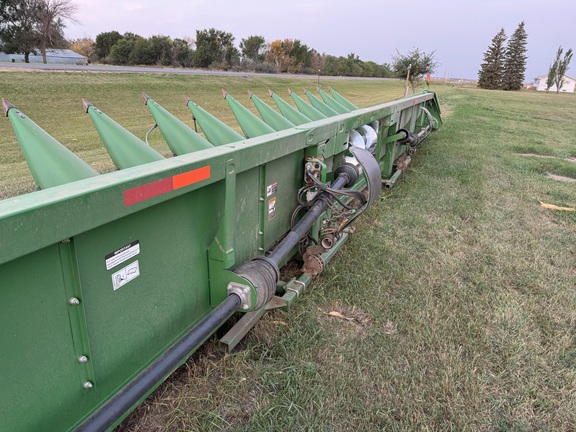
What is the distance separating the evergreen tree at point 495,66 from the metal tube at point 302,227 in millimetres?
59274

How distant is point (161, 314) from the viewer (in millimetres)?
1880

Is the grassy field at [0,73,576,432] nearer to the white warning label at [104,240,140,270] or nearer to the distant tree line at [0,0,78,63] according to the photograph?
the white warning label at [104,240,140,270]

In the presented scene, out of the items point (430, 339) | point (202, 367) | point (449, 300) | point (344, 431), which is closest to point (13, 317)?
point (202, 367)

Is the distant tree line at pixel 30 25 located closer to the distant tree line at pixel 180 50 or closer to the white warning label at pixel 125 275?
the distant tree line at pixel 180 50

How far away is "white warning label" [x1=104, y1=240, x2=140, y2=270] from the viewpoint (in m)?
1.54

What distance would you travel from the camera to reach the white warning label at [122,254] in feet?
5.05

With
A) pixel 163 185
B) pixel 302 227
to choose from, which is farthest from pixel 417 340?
pixel 163 185

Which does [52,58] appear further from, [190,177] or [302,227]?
[190,177]

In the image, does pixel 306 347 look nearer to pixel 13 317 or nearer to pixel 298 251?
pixel 298 251

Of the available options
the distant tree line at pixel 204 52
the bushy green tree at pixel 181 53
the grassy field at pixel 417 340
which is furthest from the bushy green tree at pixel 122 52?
the grassy field at pixel 417 340

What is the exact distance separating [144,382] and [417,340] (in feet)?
5.23

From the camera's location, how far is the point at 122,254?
1602 millimetres

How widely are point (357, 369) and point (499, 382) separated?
0.72 metres

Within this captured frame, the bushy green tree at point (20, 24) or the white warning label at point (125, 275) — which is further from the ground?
the bushy green tree at point (20, 24)
